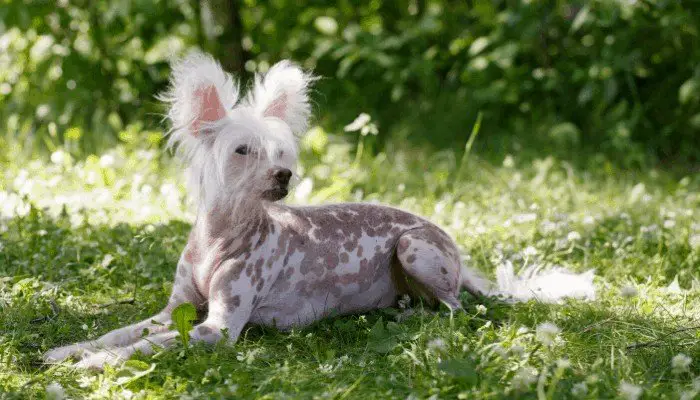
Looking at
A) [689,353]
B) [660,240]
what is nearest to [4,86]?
[660,240]

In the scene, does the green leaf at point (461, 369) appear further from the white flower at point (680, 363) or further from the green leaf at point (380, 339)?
the white flower at point (680, 363)

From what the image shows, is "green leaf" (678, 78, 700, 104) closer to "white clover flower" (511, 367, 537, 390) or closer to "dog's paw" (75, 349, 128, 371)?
"white clover flower" (511, 367, 537, 390)

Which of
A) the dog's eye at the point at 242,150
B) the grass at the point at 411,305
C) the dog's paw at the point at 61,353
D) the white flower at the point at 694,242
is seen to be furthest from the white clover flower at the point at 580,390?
the white flower at the point at 694,242

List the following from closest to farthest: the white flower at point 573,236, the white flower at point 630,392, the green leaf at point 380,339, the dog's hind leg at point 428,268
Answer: the white flower at point 630,392 → the green leaf at point 380,339 → the dog's hind leg at point 428,268 → the white flower at point 573,236

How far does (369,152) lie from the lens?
623 centimetres

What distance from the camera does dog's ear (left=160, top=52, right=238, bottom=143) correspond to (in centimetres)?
312

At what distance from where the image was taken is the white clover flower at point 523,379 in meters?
2.51

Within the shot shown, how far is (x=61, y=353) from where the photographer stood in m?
2.99

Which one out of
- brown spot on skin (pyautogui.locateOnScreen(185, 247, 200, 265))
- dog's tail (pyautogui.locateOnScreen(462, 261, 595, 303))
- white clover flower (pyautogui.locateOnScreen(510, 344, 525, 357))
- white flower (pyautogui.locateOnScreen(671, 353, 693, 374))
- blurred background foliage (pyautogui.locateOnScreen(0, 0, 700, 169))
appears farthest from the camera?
blurred background foliage (pyautogui.locateOnScreen(0, 0, 700, 169))

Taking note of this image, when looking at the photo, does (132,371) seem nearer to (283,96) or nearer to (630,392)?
(283,96)

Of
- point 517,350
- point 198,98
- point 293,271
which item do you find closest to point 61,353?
point 293,271

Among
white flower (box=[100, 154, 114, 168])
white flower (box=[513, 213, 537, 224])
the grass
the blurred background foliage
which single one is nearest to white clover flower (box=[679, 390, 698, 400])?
the grass

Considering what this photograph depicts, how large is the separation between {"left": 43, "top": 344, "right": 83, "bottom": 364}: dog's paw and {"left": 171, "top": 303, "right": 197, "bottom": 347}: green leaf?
1.18ft

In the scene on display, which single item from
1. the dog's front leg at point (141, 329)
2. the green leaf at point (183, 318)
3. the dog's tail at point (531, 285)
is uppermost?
the green leaf at point (183, 318)
